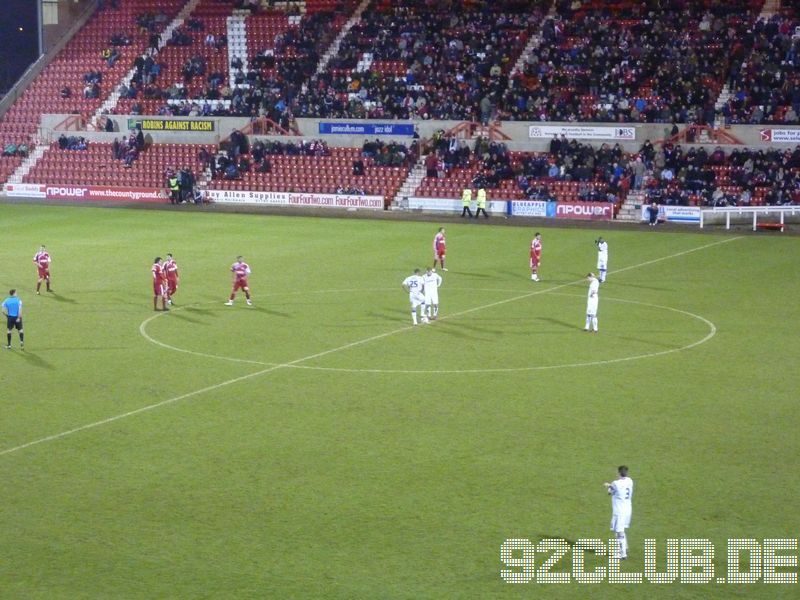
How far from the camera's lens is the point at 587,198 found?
55.2m

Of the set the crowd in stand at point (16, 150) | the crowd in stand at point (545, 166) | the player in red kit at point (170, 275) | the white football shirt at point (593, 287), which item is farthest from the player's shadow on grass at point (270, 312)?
the crowd in stand at point (16, 150)

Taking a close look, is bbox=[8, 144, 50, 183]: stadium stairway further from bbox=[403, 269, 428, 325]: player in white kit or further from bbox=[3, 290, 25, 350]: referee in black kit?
bbox=[403, 269, 428, 325]: player in white kit

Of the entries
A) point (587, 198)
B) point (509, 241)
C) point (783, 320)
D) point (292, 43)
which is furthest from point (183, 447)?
point (292, 43)

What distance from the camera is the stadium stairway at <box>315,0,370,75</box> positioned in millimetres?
68562

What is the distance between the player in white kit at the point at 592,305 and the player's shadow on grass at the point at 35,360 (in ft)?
41.5

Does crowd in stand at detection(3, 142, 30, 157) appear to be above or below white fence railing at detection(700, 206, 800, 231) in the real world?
above

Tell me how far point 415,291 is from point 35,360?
936cm

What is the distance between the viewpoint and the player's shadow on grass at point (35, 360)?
25.9 m

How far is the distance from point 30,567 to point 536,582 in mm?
6280

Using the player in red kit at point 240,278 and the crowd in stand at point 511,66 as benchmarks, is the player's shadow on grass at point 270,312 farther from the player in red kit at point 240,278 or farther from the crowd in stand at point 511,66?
the crowd in stand at point 511,66

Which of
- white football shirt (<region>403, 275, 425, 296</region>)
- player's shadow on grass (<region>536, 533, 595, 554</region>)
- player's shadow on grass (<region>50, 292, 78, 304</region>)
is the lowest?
player's shadow on grass (<region>536, 533, 595, 554</region>)

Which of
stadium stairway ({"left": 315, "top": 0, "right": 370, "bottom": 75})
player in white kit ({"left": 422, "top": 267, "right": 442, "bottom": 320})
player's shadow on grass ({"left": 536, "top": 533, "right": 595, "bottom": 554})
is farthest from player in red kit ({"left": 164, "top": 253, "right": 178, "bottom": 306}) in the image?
stadium stairway ({"left": 315, "top": 0, "right": 370, "bottom": 75})

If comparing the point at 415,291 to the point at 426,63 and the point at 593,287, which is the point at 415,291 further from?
the point at 426,63

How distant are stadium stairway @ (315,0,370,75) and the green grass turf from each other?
31.6 m
